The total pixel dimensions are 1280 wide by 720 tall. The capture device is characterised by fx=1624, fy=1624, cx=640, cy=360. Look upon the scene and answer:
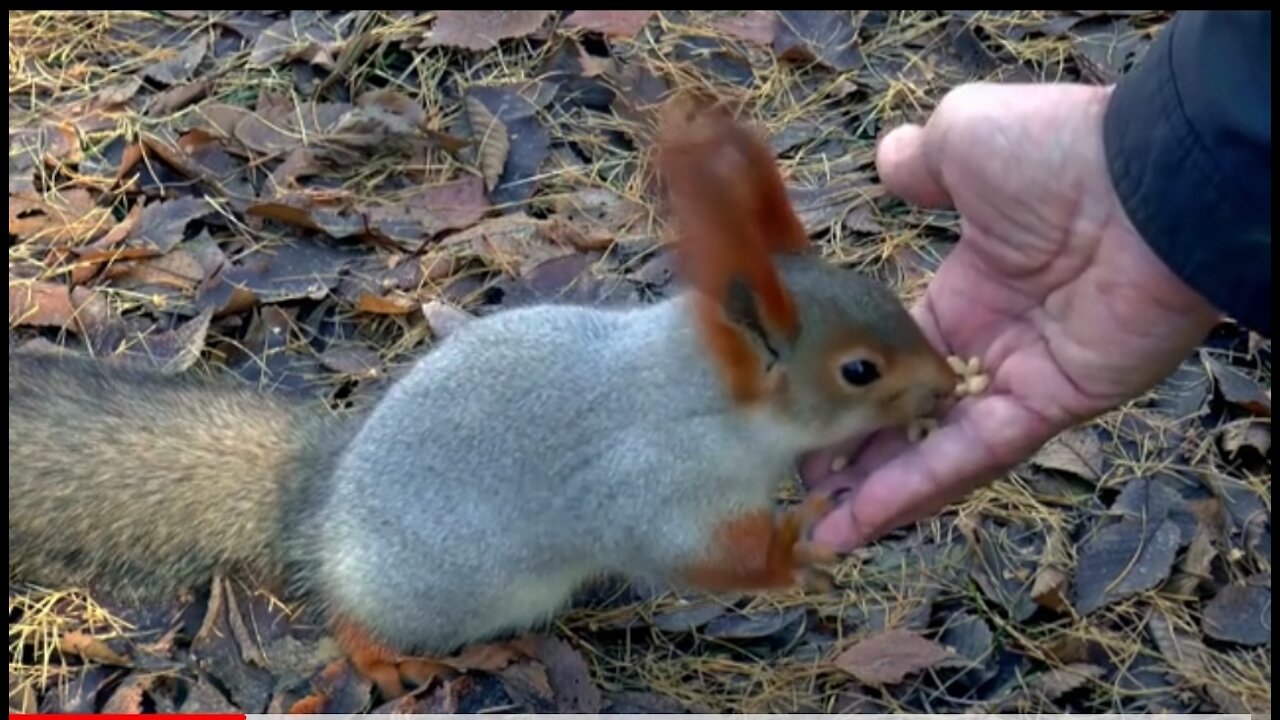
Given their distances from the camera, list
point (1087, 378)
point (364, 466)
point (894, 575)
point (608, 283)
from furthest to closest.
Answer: point (608, 283) → point (894, 575) → point (364, 466) → point (1087, 378)

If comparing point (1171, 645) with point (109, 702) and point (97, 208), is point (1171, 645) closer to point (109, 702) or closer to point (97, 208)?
point (109, 702)

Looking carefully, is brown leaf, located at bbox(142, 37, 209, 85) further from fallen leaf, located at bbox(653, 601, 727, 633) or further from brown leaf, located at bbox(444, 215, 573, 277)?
fallen leaf, located at bbox(653, 601, 727, 633)

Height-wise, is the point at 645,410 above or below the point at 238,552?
above

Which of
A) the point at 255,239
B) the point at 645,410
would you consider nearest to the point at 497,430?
the point at 645,410

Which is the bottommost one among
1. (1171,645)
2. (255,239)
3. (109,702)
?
(1171,645)

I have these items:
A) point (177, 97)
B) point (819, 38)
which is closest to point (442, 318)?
point (177, 97)

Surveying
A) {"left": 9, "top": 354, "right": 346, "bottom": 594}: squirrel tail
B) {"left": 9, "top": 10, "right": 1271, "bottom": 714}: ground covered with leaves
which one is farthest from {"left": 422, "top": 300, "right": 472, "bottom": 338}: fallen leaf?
{"left": 9, "top": 354, "right": 346, "bottom": 594}: squirrel tail
